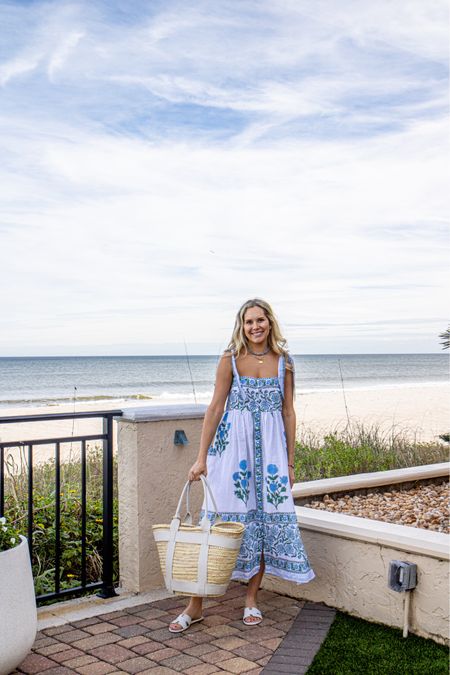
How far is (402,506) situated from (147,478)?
2.05 metres

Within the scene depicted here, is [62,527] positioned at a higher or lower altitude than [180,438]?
lower

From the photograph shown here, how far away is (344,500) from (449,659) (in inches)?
85.5

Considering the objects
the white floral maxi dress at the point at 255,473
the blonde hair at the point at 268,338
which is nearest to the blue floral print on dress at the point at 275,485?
the white floral maxi dress at the point at 255,473

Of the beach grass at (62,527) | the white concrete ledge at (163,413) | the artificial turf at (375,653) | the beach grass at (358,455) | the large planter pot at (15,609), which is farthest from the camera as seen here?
the beach grass at (358,455)

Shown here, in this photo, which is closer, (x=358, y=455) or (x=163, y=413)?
(x=163, y=413)

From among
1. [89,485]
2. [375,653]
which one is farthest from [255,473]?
[89,485]

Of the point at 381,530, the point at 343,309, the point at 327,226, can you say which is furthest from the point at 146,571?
the point at 343,309

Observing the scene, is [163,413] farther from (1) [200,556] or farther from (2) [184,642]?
(2) [184,642]

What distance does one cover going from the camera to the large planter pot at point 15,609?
331cm

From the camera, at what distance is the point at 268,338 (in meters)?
4.27

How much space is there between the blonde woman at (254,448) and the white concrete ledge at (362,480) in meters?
1.26

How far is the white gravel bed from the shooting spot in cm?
521

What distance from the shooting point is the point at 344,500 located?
577 cm

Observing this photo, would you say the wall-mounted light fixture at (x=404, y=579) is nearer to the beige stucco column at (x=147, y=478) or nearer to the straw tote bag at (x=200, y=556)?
the straw tote bag at (x=200, y=556)
